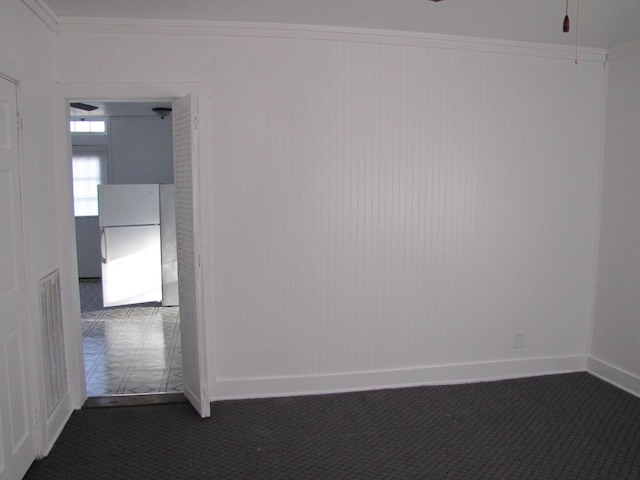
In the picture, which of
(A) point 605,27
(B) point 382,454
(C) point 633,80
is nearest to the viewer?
(B) point 382,454

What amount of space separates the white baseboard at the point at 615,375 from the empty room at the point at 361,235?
0.02 metres

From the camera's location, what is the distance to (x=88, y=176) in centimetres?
760

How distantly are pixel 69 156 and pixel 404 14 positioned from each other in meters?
2.26

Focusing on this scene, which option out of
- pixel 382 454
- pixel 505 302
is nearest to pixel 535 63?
pixel 505 302

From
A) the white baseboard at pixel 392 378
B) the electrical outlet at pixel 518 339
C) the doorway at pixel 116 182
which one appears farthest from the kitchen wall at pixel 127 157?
the electrical outlet at pixel 518 339

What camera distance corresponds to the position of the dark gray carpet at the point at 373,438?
255 centimetres

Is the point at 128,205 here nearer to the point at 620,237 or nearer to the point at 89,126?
the point at 89,126

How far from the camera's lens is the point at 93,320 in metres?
5.45

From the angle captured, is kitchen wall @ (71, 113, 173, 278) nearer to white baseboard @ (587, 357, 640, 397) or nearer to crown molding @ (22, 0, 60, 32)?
crown molding @ (22, 0, 60, 32)

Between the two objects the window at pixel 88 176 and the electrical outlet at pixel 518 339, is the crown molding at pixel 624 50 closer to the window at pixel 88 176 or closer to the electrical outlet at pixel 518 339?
the electrical outlet at pixel 518 339

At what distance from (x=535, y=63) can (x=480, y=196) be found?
1036mm

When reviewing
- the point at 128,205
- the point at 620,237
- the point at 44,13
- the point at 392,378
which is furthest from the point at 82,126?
the point at 620,237

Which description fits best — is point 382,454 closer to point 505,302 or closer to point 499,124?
point 505,302

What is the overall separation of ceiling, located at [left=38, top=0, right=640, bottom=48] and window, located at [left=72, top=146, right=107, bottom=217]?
4936 millimetres
